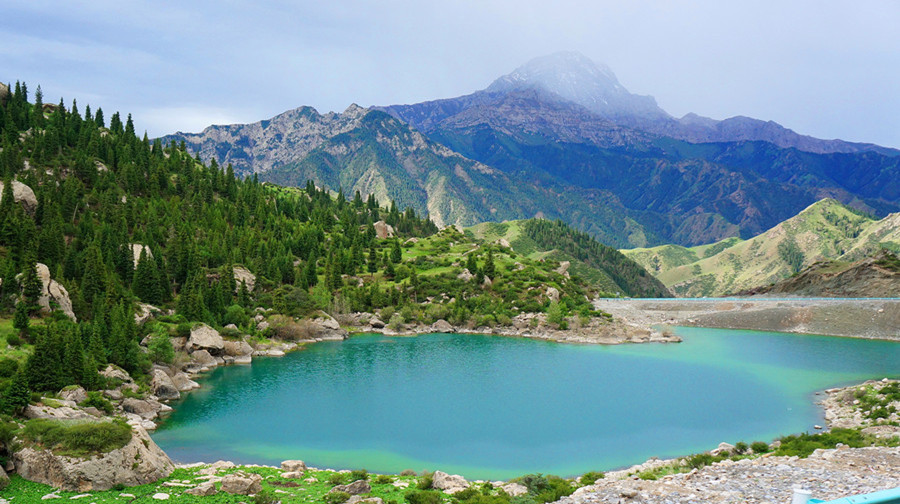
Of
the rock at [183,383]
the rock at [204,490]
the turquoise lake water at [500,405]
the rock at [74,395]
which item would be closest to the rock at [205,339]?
the turquoise lake water at [500,405]

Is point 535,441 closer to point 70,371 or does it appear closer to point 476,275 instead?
point 70,371

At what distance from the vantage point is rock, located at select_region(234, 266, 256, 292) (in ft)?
326

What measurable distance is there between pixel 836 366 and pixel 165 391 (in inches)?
3167

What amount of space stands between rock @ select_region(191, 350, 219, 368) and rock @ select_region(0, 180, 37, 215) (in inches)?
1704

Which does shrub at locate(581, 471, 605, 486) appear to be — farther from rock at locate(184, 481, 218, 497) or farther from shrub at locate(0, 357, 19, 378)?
shrub at locate(0, 357, 19, 378)

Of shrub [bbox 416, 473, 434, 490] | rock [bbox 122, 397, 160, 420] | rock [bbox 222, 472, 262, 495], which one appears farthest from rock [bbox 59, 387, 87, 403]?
shrub [bbox 416, 473, 434, 490]

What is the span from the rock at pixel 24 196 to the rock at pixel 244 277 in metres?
31.7

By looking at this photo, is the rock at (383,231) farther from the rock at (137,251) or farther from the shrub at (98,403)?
the shrub at (98,403)

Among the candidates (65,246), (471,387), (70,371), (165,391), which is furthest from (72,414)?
(65,246)

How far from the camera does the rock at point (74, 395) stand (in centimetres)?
4282

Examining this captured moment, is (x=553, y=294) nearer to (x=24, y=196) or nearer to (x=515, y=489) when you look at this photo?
(x=515, y=489)

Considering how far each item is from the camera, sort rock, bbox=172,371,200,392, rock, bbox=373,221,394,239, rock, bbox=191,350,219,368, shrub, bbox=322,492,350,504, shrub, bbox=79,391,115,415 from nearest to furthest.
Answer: shrub, bbox=322,492,350,504, shrub, bbox=79,391,115,415, rock, bbox=172,371,200,392, rock, bbox=191,350,219,368, rock, bbox=373,221,394,239

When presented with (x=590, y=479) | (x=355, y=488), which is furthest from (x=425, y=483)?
Answer: (x=590, y=479)

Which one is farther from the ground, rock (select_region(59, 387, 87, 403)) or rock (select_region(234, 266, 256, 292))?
rock (select_region(234, 266, 256, 292))
